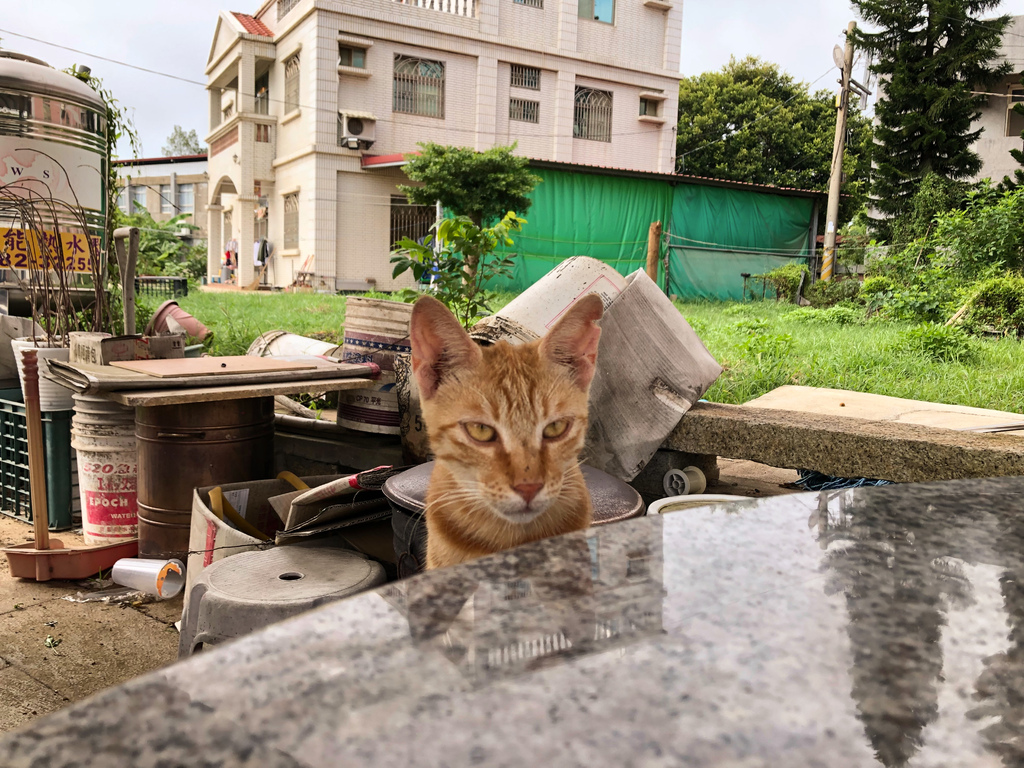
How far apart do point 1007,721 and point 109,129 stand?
669 centimetres

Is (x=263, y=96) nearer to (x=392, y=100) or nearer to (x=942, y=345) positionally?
(x=392, y=100)

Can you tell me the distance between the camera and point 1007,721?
19.0 inches

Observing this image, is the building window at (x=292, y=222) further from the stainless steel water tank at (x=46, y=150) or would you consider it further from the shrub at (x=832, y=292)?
the stainless steel water tank at (x=46, y=150)

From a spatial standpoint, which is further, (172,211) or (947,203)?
(172,211)

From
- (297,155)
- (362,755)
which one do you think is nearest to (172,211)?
(297,155)

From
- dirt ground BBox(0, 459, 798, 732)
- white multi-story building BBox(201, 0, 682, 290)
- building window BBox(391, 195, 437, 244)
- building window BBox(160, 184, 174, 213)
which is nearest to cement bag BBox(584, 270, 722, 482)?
dirt ground BBox(0, 459, 798, 732)

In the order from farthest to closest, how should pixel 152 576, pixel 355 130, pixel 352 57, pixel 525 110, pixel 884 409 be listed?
pixel 525 110 < pixel 352 57 < pixel 355 130 < pixel 884 409 < pixel 152 576

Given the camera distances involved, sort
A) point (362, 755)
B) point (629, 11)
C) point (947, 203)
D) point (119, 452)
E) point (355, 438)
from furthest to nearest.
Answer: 1. point (629, 11)
2. point (947, 203)
3. point (355, 438)
4. point (119, 452)
5. point (362, 755)

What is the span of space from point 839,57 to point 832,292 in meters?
5.70

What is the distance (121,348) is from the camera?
384cm

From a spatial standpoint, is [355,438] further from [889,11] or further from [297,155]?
[297,155]

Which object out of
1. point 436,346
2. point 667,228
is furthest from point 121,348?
point 667,228

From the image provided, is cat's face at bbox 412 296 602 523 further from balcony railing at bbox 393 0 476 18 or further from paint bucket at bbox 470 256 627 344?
balcony railing at bbox 393 0 476 18

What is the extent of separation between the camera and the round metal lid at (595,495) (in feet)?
8.09
